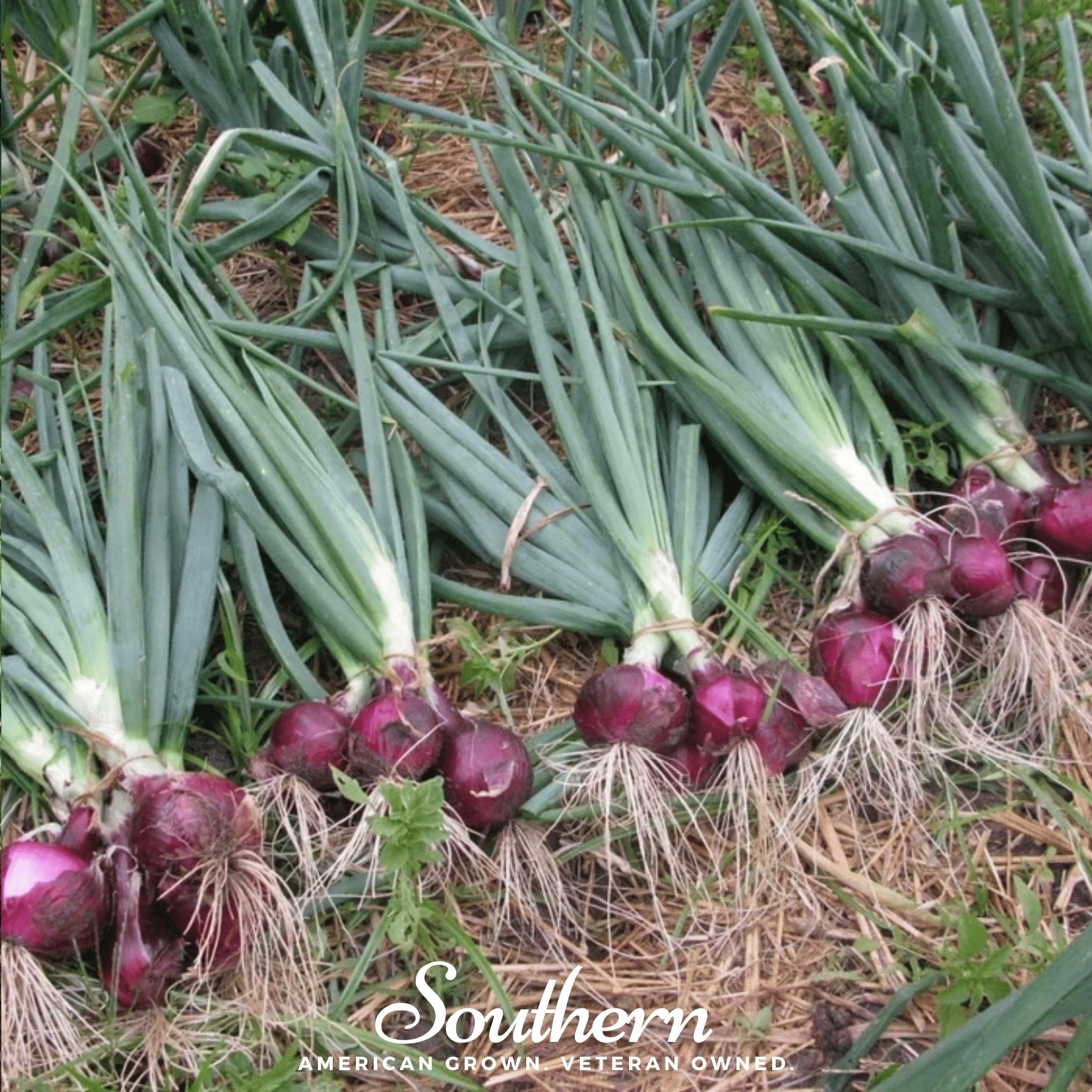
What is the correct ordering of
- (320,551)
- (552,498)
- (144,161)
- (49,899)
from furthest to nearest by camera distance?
(144,161) → (552,498) → (320,551) → (49,899)

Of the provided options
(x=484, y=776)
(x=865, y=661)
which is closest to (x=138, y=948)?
(x=484, y=776)

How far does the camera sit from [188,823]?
127cm

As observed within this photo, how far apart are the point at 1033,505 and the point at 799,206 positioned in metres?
0.64

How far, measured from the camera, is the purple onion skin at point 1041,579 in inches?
59.1

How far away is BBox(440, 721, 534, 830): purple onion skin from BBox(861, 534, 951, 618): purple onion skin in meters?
0.47

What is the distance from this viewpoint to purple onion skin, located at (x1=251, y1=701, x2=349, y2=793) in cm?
137

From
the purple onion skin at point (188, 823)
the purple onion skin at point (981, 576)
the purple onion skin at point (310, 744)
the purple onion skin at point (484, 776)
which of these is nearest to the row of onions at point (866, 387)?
the purple onion skin at point (981, 576)

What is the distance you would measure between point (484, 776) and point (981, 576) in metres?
0.62

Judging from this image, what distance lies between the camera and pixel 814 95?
2014 mm

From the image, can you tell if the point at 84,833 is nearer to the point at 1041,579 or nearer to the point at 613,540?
the point at 613,540

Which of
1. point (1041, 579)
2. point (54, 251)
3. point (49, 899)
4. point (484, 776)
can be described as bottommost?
point (1041, 579)

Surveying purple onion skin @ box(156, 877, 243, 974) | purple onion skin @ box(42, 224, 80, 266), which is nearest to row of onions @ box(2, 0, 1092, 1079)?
purple onion skin @ box(156, 877, 243, 974)

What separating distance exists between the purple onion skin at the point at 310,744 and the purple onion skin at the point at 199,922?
17 cm

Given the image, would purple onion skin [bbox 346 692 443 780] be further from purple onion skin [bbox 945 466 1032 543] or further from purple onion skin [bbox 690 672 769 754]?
purple onion skin [bbox 945 466 1032 543]
